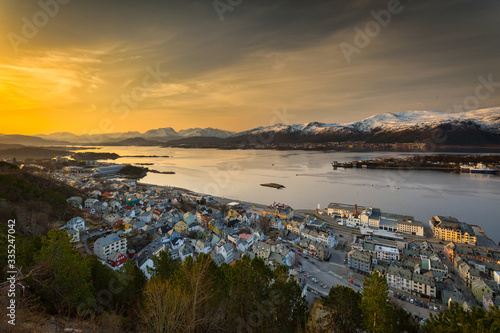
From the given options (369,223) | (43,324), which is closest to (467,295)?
(369,223)

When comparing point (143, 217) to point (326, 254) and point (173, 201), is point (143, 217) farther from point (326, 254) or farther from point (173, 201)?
point (326, 254)

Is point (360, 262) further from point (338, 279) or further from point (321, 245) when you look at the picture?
point (321, 245)

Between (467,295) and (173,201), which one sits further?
(173,201)

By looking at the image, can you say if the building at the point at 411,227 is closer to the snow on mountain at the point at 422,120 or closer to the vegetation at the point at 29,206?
the vegetation at the point at 29,206

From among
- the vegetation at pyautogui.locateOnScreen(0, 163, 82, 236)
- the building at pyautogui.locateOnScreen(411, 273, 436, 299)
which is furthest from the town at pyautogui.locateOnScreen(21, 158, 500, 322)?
the vegetation at pyautogui.locateOnScreen(0, 163, 82, 236)

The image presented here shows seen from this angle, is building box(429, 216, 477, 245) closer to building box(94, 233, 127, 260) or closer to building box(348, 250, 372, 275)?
building box(348, 250, 372, 275)

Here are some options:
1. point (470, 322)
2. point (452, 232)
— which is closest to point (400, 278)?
point (470, 322)
